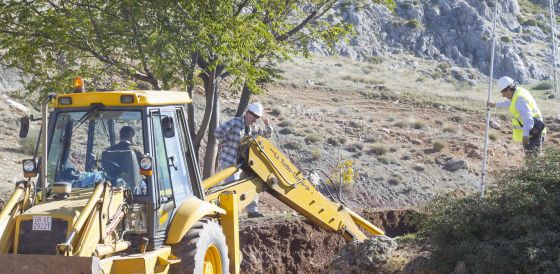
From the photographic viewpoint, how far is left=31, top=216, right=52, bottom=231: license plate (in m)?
7.31

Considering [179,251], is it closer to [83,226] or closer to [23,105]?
[83,226]

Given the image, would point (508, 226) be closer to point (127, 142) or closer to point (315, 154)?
point (127, 142)

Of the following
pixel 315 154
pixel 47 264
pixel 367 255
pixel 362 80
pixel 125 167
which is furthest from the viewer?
pixel 362 80

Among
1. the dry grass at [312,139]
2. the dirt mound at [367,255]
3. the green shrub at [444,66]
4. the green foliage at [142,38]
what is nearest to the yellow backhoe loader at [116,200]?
the dirt mound at [367,255]

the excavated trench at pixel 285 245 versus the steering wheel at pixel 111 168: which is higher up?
the steering wheel at pixel 111 168

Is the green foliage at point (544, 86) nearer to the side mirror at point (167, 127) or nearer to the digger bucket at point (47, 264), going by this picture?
the side mirror at point (167, 127)

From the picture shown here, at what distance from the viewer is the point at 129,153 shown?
26.6 feet

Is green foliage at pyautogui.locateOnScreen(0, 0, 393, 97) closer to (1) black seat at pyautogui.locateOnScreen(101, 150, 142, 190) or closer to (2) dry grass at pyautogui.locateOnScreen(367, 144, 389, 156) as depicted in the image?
(1) black seat at pyautogui.locateOnScreen(101, 150, 142, 190)

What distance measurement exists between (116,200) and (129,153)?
615 millimetres

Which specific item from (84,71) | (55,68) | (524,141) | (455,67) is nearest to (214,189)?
(524,141)

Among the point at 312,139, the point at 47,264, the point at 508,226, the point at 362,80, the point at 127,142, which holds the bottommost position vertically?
the point at 312,139

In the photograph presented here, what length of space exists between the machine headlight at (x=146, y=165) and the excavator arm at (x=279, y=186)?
2323 mm

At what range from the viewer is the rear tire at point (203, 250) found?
8.18 m

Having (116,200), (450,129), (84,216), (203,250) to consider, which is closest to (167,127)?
(116,200)
